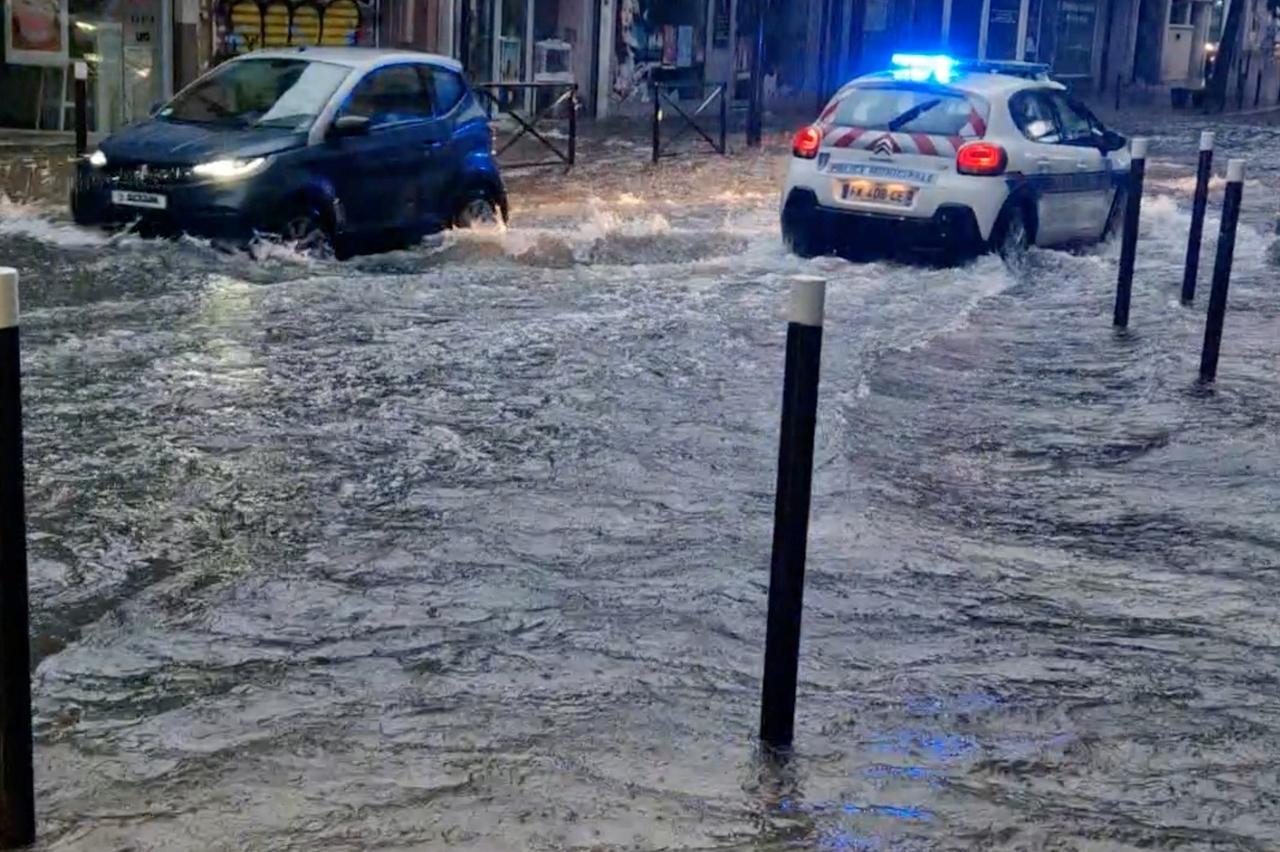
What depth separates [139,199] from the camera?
1259 cm

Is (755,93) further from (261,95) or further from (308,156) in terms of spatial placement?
(308,156)

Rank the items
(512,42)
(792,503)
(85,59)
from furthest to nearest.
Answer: (512,42), (85,59), (792,503)

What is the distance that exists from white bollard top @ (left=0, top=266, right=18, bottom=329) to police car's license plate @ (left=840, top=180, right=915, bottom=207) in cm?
1028

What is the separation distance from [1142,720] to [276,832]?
7.90ft

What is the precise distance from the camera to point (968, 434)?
888 centimetres

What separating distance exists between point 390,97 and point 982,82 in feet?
14.2

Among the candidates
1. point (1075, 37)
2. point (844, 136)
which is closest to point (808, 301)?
point (844, 136)

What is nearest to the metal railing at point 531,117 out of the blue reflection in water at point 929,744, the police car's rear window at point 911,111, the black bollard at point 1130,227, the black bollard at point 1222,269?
the police car's rear window at point 911,111

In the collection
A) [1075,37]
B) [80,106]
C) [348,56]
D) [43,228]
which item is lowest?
[43,228]

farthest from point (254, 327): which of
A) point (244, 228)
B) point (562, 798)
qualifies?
point (562, 798)

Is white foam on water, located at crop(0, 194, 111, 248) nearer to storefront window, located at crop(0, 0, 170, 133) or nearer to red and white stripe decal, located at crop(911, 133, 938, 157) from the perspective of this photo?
storefront window, located at crop(0, 0, 170, 133)

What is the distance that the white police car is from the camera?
44.0ft

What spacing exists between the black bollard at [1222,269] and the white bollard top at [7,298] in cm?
719

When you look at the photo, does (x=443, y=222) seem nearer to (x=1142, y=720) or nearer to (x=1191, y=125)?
(x=1142, y=720)
